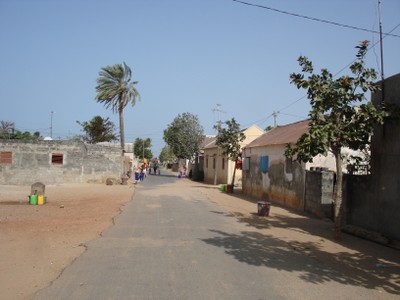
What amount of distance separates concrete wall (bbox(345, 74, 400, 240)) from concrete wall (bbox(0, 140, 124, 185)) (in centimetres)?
2459

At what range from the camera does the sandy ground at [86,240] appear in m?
6.80

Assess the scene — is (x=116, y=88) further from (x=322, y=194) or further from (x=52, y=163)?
(x=322, y=194)

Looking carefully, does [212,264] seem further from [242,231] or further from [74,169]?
[74,169]

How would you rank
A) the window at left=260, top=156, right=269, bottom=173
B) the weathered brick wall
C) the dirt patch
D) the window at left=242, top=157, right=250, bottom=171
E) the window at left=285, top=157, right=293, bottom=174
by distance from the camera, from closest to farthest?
the dirt patch < the weathered brick wall < the window at left=285, top=157, right=293, bottom=174 < the window at left=260, top=156, right=269, bottom=173 < the window at left=242, top=157, right=250, bottom=171

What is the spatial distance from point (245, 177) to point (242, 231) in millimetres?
16194

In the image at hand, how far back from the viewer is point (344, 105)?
1071 cm

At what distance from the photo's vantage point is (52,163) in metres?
32.2

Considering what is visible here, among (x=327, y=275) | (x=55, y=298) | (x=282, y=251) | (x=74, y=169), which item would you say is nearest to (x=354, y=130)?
(x=282, y=251)

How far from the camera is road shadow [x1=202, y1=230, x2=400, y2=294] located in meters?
6.95

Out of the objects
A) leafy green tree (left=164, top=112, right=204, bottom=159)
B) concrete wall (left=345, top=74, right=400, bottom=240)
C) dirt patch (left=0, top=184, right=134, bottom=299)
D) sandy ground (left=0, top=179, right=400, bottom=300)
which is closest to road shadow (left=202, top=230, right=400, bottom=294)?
sandy ground (left=0, top=179, right=400, bottom=300)

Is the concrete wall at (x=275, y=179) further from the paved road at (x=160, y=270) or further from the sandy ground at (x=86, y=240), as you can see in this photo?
the paved road at (x=160, y=270)

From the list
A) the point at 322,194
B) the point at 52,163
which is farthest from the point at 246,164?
the point at 52,163

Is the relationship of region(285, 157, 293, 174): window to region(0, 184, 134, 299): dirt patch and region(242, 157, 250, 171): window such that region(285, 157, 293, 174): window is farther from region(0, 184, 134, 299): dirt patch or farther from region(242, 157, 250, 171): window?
region(0, 184, 134, 299): dirt patch

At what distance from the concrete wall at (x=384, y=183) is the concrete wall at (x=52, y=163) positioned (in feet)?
80.7
